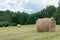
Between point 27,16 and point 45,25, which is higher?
point 45,25

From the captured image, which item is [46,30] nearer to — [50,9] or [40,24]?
[40,24]

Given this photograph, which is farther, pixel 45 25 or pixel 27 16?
pixel 27 16

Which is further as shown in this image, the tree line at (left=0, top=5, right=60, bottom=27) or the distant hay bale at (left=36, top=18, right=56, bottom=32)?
the tree line at (left=0, top=5, right=60, bottom=27)

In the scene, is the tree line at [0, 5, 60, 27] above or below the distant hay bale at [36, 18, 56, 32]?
below

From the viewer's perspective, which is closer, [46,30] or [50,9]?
[46,30]

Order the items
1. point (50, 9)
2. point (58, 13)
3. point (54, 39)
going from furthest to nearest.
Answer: point (50, 9) < point (58, 13) < point (54, 39)

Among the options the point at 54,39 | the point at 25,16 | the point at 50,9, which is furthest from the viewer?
the point at 50,9

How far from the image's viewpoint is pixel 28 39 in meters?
11.4

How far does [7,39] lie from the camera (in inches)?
456

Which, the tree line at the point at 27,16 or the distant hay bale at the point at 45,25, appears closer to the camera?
the distant hay bale at the point at 45,25

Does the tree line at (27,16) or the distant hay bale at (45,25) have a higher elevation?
the distant hay bale at (45,25)

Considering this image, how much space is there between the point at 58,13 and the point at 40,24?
39.6m

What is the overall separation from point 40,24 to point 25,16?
152 ft

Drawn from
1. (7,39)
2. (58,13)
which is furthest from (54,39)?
(58,13)
